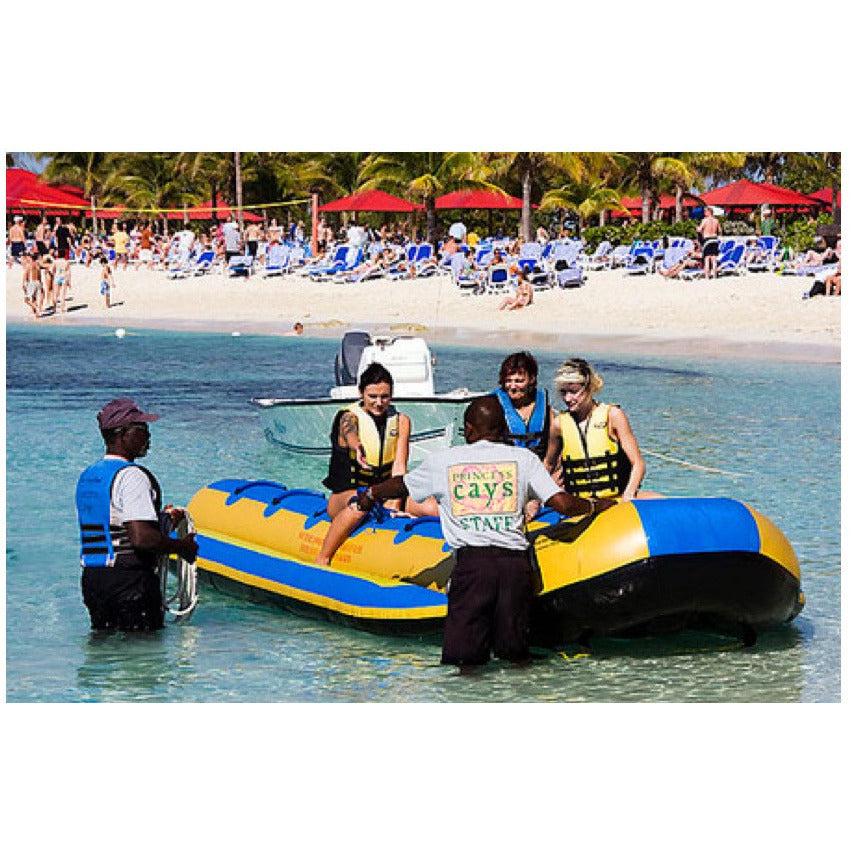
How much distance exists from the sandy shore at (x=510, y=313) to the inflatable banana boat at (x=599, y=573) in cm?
1312

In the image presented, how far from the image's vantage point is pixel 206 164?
33.0 metres

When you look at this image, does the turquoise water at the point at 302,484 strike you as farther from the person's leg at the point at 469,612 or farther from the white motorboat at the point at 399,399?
the white motorboat at the point at 399,399

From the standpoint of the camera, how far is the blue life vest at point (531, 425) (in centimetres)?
666

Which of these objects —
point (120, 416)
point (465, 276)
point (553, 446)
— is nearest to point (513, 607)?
point (553, 446)

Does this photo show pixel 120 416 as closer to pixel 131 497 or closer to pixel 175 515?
pixel 131 497

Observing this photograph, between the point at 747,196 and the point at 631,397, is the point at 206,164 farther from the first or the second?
the point at 631,397

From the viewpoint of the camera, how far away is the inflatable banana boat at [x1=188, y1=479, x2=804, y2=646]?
623 cm

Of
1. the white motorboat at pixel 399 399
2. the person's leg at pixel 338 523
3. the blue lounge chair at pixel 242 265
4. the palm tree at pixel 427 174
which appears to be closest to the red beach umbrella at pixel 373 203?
the palm tree at pixel 427 174

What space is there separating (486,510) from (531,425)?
0.88m

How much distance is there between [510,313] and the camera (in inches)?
949

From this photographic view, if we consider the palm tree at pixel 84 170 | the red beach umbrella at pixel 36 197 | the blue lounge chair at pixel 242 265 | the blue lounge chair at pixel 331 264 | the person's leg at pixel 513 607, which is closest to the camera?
the person's leg at pixel 513 607

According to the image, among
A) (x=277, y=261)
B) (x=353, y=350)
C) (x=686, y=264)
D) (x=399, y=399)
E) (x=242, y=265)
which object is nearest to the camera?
(x=399, y=399)
